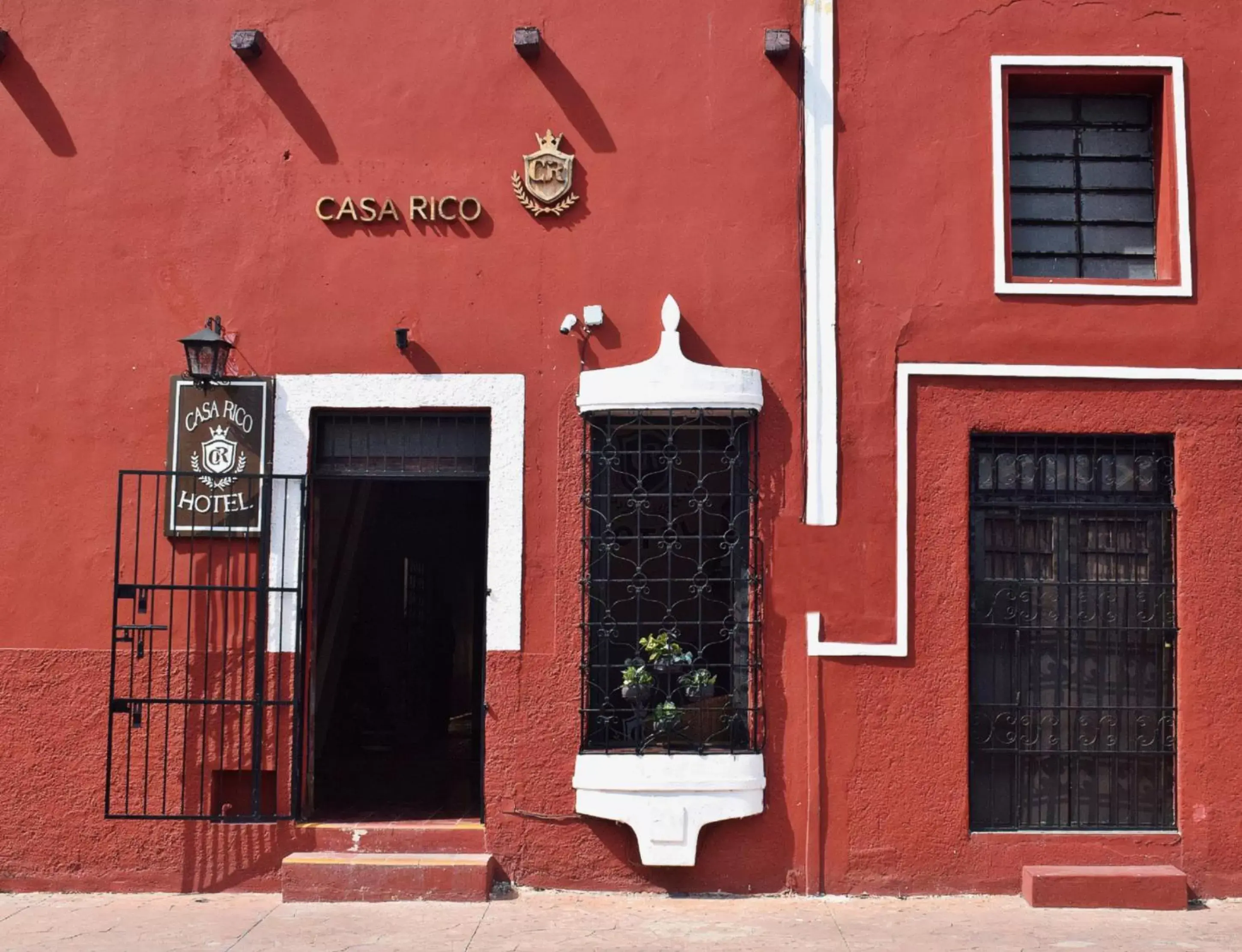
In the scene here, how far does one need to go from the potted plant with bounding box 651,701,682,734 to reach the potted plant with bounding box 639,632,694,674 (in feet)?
0.70

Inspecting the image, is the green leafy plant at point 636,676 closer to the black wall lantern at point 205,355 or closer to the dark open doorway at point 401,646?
the dark open doorway at point 401,646

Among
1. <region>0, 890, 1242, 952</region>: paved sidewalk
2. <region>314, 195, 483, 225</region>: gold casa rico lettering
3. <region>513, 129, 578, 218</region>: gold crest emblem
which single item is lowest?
<region>0, 890, 1242, 952</region>: paved sidewalk

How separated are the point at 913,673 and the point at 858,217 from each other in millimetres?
2626

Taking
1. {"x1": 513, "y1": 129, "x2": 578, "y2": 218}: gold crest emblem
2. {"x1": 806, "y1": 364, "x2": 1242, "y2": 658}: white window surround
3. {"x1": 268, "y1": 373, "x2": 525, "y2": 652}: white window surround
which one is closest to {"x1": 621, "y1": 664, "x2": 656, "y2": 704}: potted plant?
{"x1": 268, "y1": 373, "x2": 525, "y2": 652}: white window surround

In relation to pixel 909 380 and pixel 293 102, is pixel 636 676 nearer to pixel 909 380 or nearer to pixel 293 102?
pixel 909 380

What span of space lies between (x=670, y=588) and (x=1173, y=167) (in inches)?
149

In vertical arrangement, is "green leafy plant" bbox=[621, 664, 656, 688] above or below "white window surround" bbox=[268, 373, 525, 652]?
below

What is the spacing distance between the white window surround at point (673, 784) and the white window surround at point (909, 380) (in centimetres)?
78

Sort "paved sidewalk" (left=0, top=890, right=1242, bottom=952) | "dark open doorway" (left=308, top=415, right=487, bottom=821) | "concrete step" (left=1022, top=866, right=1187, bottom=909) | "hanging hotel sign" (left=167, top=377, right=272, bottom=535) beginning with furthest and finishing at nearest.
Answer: "dark open doorway" (left=308, top=415, right=487, bottom=821), "hanging hotel sign" (left=167, top=377, right=272, bottom=535), "concrete step" (left=1022, top=866, right=1187, bottom=909), "paved sidewalk" (left=0, top=890, right=1242, bottom=952)

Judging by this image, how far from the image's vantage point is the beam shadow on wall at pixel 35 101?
780 cm

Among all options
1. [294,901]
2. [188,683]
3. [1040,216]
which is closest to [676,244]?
[1040,216]

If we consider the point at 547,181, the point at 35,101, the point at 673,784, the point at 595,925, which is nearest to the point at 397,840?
the point at 595,925

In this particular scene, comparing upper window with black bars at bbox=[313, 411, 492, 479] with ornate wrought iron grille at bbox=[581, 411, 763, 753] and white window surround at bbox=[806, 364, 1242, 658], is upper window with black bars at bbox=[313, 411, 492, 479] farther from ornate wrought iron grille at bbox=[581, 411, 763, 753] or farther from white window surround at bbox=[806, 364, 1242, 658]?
white window surround at bbox=[806, 364, 1242, 658]

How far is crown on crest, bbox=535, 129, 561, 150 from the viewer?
767 cm
